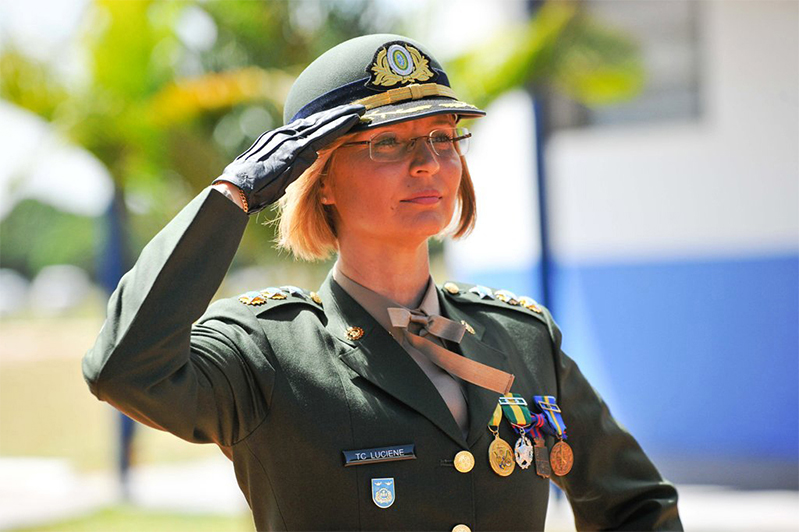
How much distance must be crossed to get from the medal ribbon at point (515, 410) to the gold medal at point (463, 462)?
147mm

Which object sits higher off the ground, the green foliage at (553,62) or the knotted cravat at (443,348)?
the green foliage at (553,62)

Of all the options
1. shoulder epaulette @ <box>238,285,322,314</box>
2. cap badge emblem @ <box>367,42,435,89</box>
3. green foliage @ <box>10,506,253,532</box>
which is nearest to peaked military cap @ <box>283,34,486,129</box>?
cap badge emblem @ <box>367,42,435,89</box>

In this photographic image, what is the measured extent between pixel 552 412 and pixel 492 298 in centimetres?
34

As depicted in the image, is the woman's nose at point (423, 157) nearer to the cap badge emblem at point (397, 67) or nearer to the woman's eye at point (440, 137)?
the woman's eye at point (440, 137)

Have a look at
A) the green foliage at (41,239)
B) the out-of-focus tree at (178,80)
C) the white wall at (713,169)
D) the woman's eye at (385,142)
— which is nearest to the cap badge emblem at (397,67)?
the woman's eye at (385,142)

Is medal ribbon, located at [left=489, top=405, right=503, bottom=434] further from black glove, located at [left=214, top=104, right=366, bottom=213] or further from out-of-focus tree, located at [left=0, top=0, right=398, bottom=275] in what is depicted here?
out-of-focus tree, located at [left=0, top=0, right=398, bottom=275]

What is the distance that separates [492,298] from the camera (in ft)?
8.17

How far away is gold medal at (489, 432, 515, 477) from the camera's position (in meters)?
2.12

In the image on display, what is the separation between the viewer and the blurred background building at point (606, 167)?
6621mm

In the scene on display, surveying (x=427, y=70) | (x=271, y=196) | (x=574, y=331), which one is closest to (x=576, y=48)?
(x=574, y=331)

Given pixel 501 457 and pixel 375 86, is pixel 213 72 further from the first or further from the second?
pixel 501 457

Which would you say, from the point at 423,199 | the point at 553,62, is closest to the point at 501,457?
the point at 423,199

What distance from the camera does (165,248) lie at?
1.82m

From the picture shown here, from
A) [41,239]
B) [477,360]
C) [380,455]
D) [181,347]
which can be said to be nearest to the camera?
[181,347]
